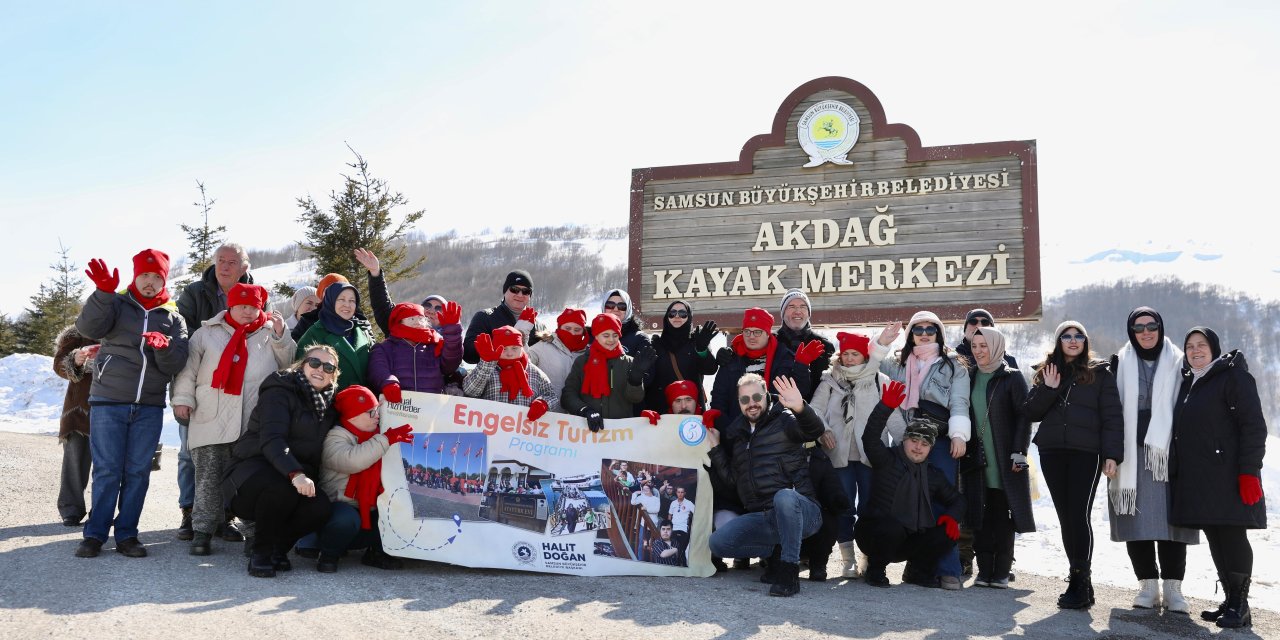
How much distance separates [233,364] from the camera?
560 centimetres

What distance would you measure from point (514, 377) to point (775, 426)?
5.56 ft

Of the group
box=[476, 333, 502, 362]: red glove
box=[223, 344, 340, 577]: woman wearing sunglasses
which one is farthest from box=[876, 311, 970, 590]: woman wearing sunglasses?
box=[223, 344, 340, 577]: woman wearing sunglasses

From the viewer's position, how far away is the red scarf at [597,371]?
239 inches

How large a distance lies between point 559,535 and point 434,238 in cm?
12705

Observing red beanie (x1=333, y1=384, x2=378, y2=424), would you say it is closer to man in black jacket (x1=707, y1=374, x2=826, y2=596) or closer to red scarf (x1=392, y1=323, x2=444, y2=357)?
red scarf (x1=392, y1=323, x2=444, y2=357)

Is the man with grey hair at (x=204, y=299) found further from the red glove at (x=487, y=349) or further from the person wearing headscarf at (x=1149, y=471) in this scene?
the person wearing headscarf at (x=1149, y=471)

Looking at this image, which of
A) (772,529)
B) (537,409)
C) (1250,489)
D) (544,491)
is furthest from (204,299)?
(1250,489)

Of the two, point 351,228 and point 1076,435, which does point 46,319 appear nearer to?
point 351,228

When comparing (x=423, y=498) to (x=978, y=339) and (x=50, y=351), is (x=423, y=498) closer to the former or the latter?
(x=978, y=339)

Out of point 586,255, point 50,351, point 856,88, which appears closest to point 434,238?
point 586,255

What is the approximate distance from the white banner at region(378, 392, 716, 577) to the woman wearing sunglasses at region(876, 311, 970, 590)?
54.9 inches

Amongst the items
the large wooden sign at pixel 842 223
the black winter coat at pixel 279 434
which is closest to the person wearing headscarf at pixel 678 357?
the black winter coat at pixel 279 434

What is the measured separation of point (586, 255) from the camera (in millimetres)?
106625

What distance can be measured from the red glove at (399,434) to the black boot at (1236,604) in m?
4.68
